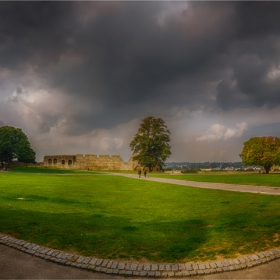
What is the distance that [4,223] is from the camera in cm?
873

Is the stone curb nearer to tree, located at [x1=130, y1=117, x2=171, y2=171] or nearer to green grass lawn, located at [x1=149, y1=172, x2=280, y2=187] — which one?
green grass lawn, located at [x1=149, y1=172, x2=280, y2=187]

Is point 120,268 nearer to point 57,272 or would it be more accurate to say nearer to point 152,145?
point 57,272

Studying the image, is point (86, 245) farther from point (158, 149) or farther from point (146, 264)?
point (158, 149)

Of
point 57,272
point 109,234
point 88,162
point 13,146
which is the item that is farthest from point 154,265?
point 88,162

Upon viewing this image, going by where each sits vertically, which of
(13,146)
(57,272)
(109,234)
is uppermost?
(13,146)

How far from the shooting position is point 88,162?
74438mm

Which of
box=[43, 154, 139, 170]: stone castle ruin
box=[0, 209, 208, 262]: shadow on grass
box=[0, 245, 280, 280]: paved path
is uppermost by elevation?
box=[43, 154, 139, 170]: stone castle ruin

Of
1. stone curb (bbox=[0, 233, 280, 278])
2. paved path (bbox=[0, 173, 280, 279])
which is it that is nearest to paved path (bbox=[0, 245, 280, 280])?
paved path (bbox=[0, 173, 280, 279])

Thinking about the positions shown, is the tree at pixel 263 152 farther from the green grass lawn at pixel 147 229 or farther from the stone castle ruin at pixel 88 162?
the green grass lawn at pixel 147 229

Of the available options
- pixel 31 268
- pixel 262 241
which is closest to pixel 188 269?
pixel 262 241

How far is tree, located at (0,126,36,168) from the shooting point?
202ft

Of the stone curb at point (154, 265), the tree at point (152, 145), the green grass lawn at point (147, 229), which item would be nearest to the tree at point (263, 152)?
the tree at point (152, 145)

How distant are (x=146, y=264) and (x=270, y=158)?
57243 mm

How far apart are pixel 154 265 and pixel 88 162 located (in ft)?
231
